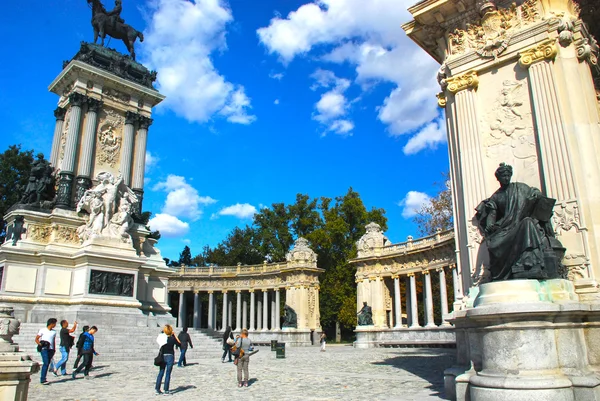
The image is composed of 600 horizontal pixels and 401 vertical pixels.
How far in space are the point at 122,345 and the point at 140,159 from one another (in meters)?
13.4

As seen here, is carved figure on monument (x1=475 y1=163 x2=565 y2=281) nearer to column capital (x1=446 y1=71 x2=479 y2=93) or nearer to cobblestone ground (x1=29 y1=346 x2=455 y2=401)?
cobblestone ground (x1=29 y1=346 x2=455 y2=401)

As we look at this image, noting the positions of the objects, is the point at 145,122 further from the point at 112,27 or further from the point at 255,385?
the point at 255,385

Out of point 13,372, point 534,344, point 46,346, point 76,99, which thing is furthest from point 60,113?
point 534,344

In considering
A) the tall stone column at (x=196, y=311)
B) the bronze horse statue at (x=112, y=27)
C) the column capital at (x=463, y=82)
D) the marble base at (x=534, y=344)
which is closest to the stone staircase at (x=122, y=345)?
the marble base at (x=534, y=344)

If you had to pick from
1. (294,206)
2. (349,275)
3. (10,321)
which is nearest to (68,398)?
(10,321)

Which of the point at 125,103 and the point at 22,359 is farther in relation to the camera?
the point at 125,103

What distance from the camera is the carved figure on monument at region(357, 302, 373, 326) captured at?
126 feet

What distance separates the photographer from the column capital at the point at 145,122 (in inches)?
1141

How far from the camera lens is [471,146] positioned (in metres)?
11.1

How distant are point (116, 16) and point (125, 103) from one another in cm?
675

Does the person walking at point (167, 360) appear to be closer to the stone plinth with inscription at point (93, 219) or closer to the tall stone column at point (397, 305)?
the stone plinth with inscription at point (93, 219)

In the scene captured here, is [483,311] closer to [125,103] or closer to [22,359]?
[22,359]

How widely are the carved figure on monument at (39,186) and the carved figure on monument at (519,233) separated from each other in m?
23.0

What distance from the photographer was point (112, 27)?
30016 mm
